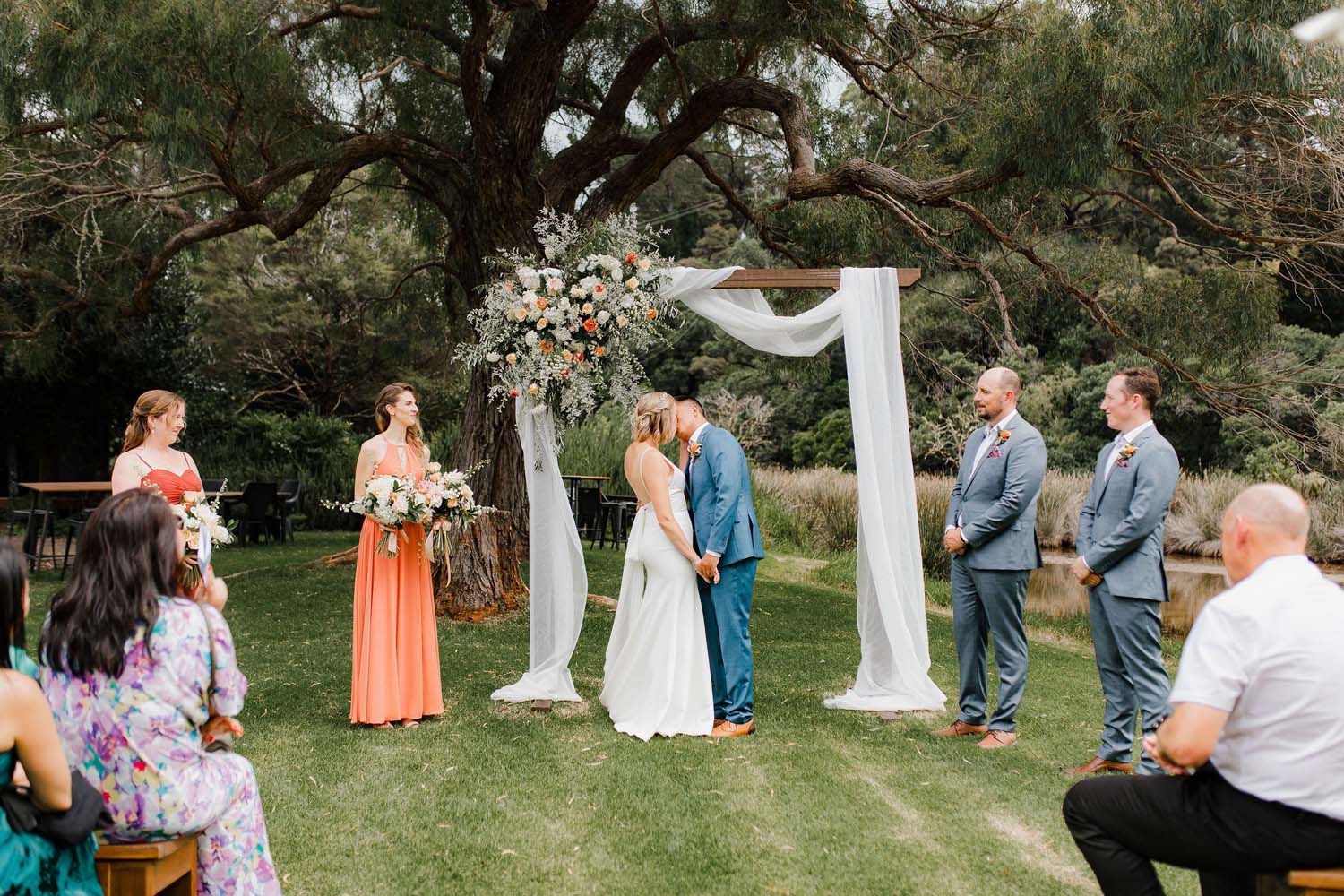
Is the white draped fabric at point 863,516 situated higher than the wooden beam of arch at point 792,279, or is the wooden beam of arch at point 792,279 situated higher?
the wooden beam of arch at point 792,279

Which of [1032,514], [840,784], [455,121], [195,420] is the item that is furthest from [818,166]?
[195,420]

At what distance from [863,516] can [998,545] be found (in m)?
0.93

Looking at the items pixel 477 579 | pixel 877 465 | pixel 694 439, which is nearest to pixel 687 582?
pixel 694 439

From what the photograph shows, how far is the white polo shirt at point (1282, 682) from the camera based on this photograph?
7.88ft

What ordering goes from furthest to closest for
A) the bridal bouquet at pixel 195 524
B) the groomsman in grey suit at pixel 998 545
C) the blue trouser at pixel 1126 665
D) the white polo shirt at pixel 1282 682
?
the groomsman in grey suit at pixel 998 545, the blue trouser at pixel 1126 665, the bridal bouquet at pixel 195 524, the white polo shirt at pixel 1282 682

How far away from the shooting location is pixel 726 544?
557cm

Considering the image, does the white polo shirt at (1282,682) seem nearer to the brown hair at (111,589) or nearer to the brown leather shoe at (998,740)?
the brown hair at (111,589)

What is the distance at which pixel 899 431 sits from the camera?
6043 millimetres

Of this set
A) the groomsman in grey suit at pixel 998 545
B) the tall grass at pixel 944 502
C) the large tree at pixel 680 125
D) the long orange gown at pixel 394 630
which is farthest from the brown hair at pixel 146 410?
the tall grass at pixel 944 502

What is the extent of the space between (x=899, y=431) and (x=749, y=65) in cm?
437

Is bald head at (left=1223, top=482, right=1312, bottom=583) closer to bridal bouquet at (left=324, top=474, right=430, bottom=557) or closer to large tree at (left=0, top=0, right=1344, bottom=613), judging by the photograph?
large tree at (left=0, top=0, right=1344, bottom=613)

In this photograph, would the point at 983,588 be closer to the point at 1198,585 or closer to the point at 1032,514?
the point at 1032,514

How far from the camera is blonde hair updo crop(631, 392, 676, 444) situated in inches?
219

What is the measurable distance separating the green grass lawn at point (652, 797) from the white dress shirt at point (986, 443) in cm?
127
